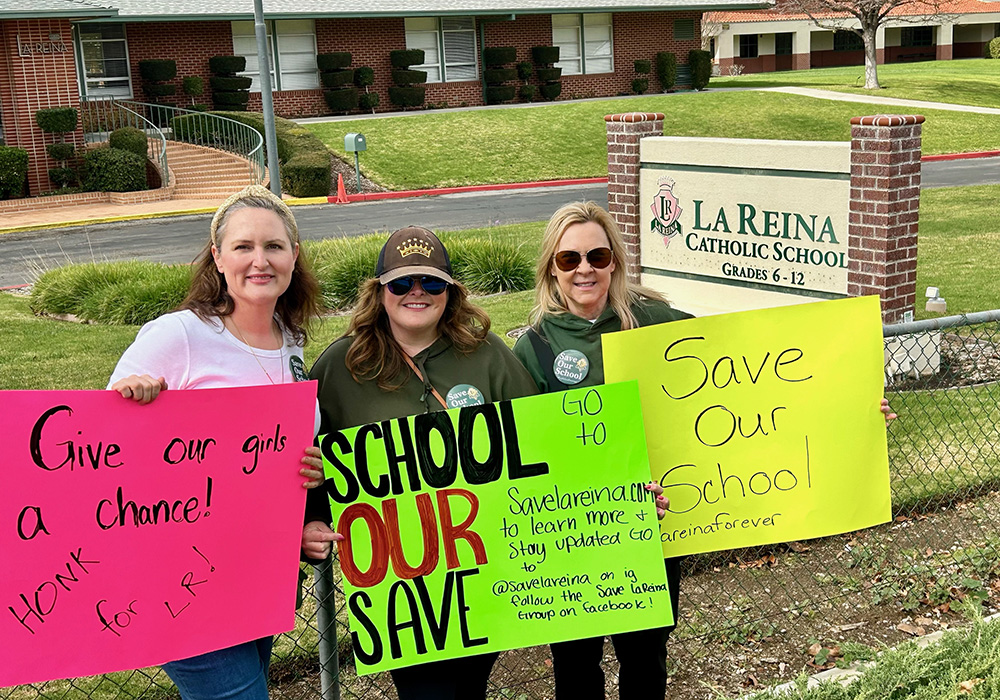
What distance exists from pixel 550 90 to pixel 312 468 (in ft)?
118

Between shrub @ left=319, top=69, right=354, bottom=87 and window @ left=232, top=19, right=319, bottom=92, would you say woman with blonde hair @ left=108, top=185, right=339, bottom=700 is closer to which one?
window @ left=232, top=19, right=319, bottom=92

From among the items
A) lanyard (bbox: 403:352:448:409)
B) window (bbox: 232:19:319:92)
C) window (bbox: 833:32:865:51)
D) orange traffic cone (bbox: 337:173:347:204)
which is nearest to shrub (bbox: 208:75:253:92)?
window (bbox: 232:19:319:92)

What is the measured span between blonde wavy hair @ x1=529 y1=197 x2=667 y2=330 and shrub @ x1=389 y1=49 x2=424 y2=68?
108ft

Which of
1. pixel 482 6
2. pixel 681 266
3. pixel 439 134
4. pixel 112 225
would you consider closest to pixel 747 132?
pixel 439 134

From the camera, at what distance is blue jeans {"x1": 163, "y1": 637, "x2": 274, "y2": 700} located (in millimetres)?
2889

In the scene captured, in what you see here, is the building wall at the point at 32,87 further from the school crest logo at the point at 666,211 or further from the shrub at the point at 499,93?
the school crest logo at the point at 666,211

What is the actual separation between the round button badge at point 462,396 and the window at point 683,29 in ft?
135

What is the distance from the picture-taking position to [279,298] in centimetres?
312

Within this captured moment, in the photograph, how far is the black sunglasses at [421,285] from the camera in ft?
10.1

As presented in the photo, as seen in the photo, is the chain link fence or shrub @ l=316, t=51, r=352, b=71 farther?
shrub @ l=316, t=51, r=352, b=71

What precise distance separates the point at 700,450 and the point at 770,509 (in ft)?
1.20

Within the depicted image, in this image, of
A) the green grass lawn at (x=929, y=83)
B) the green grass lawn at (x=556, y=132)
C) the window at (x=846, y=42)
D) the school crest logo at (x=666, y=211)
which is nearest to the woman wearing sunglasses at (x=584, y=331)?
the school crest logo at (x=666, y=211)

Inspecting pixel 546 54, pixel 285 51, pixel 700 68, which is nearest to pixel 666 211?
pixel 285 51

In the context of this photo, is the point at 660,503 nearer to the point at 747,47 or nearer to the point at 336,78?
the point at 336,78
